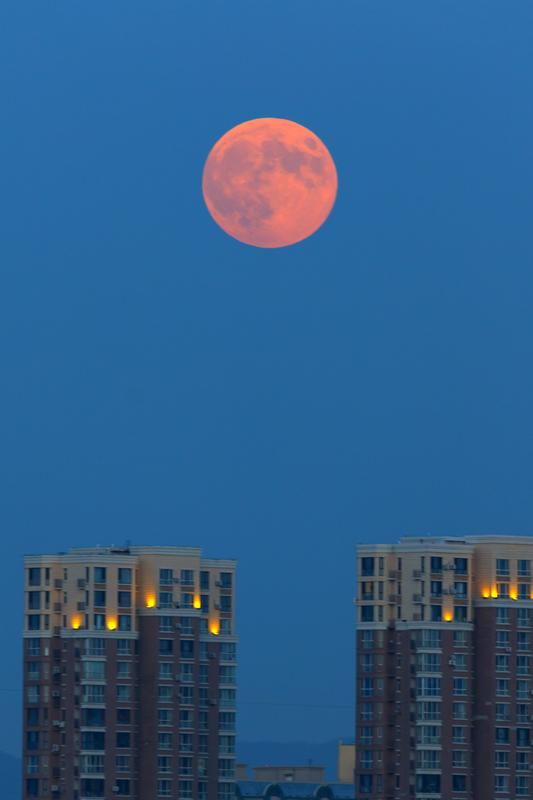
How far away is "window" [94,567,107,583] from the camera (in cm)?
9144

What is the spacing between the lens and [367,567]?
9056cm

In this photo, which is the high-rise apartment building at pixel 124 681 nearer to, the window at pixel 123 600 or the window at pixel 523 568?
the window at pixel 123 600

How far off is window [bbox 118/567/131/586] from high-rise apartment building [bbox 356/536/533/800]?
892 cm

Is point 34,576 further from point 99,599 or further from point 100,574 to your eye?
point 99,599

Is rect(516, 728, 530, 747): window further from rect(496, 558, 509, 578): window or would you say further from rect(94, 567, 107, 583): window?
rect(94, 567, 107, 583): window

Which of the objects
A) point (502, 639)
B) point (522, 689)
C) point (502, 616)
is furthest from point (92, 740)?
point (522, 689)

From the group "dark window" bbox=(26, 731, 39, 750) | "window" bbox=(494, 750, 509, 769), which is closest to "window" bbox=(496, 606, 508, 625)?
"window" bbox=(494, 750, 509, 769)

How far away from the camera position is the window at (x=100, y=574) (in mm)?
91438

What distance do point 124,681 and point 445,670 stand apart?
12343mm

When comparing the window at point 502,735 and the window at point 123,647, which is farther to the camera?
the window at point 123,647

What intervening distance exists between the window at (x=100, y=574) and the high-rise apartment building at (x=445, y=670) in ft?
32.2

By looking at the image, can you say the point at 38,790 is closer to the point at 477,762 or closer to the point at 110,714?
the point at 110,714

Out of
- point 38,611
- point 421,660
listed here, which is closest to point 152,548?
point 38,611

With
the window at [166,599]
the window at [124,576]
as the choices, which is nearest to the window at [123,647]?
the window at [166,599]
